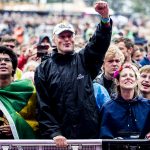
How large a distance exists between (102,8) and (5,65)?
1.27m

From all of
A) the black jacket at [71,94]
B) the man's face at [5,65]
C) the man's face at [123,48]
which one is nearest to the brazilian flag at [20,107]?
the man's face at [5,65]

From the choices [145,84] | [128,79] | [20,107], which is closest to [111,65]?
[145,84]

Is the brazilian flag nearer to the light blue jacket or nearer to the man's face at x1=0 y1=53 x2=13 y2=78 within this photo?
the man's face at x1=0 y1=53 x2=13 y2=78

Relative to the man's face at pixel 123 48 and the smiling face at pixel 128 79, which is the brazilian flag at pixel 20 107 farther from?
the man's face at pixel 123 48

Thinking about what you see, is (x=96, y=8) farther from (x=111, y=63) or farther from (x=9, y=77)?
(x=111, y=63)

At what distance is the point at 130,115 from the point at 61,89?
747mm

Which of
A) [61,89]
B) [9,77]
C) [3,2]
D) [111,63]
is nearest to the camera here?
[61,89]

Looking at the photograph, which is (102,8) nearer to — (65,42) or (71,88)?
(65,42)

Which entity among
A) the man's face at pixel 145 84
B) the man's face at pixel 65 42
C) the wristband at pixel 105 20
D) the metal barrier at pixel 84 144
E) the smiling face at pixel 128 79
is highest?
the wristband at pixel 105 20

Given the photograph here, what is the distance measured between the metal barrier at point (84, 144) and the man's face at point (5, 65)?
1052mm

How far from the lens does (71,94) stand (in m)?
6.90

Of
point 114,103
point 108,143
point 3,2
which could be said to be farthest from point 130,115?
point 3,2

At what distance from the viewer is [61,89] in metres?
6.91

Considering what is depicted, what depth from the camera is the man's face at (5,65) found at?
24.1ft
